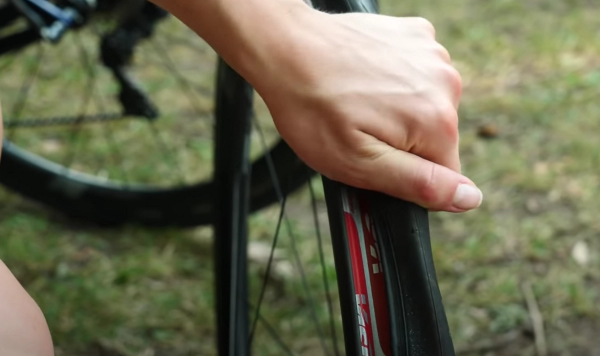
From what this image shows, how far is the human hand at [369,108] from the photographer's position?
474 millimetres

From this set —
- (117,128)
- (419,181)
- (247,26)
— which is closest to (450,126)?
(419,181)

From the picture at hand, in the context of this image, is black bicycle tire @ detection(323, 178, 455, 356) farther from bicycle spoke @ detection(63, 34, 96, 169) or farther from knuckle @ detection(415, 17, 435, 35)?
bicycle spoke @ detection(63, 34, 96, 169)

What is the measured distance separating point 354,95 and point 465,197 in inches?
3.9

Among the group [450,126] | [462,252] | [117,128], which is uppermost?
[450,126]

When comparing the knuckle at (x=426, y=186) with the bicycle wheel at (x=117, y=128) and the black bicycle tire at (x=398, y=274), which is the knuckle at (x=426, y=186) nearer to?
the black bicycle tire at (x=398, y=274)

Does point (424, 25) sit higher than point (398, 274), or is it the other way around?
point (424, 25)

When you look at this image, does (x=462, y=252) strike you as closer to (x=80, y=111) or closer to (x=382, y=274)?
(x=382, y=274)

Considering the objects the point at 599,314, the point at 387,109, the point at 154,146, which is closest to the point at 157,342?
the point at 154,146

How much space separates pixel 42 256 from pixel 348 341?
1.04m

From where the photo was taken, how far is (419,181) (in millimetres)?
467

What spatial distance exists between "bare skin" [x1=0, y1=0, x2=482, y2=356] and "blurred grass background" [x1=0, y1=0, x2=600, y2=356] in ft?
2.22

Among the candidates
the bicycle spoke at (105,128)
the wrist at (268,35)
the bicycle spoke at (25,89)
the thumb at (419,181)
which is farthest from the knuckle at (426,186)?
the bicycle spoke at (25,89)

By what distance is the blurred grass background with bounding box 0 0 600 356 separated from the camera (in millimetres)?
1208

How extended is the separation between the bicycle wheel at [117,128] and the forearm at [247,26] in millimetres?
253
